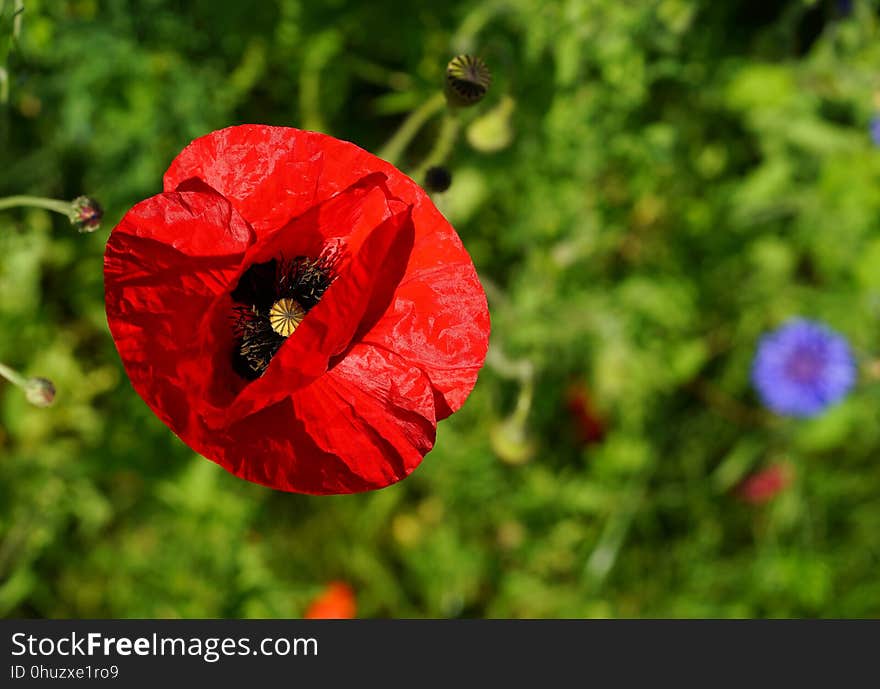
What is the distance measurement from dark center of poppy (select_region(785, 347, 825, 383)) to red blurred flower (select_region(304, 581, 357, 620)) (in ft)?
6.07

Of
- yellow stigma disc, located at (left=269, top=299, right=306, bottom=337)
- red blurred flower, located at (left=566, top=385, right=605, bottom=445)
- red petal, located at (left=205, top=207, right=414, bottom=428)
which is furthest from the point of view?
red blurred flower, located at (left=566, top=385, right=605, bottom=445)

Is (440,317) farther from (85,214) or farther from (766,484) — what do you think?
(766,484)

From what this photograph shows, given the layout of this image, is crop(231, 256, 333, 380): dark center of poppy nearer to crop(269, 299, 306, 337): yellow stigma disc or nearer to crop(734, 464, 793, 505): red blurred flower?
crop(269, 299, 306, 337): yellow stigma disc

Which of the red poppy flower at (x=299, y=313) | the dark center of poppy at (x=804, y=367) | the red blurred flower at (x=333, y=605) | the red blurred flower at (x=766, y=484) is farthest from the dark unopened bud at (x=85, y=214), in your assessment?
the red blurred flower at (x=766, y=484)

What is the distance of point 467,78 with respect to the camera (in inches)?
73.4

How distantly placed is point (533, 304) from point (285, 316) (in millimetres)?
1445

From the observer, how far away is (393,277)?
1.77 meters

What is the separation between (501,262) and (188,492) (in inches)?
56.6

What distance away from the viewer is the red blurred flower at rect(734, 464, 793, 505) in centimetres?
363

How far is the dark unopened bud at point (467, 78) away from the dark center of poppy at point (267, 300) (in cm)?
46

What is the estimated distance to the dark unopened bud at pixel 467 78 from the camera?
1872mm

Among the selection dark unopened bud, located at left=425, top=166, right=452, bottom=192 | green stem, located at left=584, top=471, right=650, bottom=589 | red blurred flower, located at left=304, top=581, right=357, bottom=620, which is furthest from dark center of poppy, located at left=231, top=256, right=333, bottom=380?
green stem, located at left=584, top=471, right=650, bottom=589

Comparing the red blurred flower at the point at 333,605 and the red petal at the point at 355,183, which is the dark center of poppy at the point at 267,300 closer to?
the red petal at the point at 355,183

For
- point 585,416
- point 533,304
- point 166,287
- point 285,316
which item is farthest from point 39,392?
point 585,416
